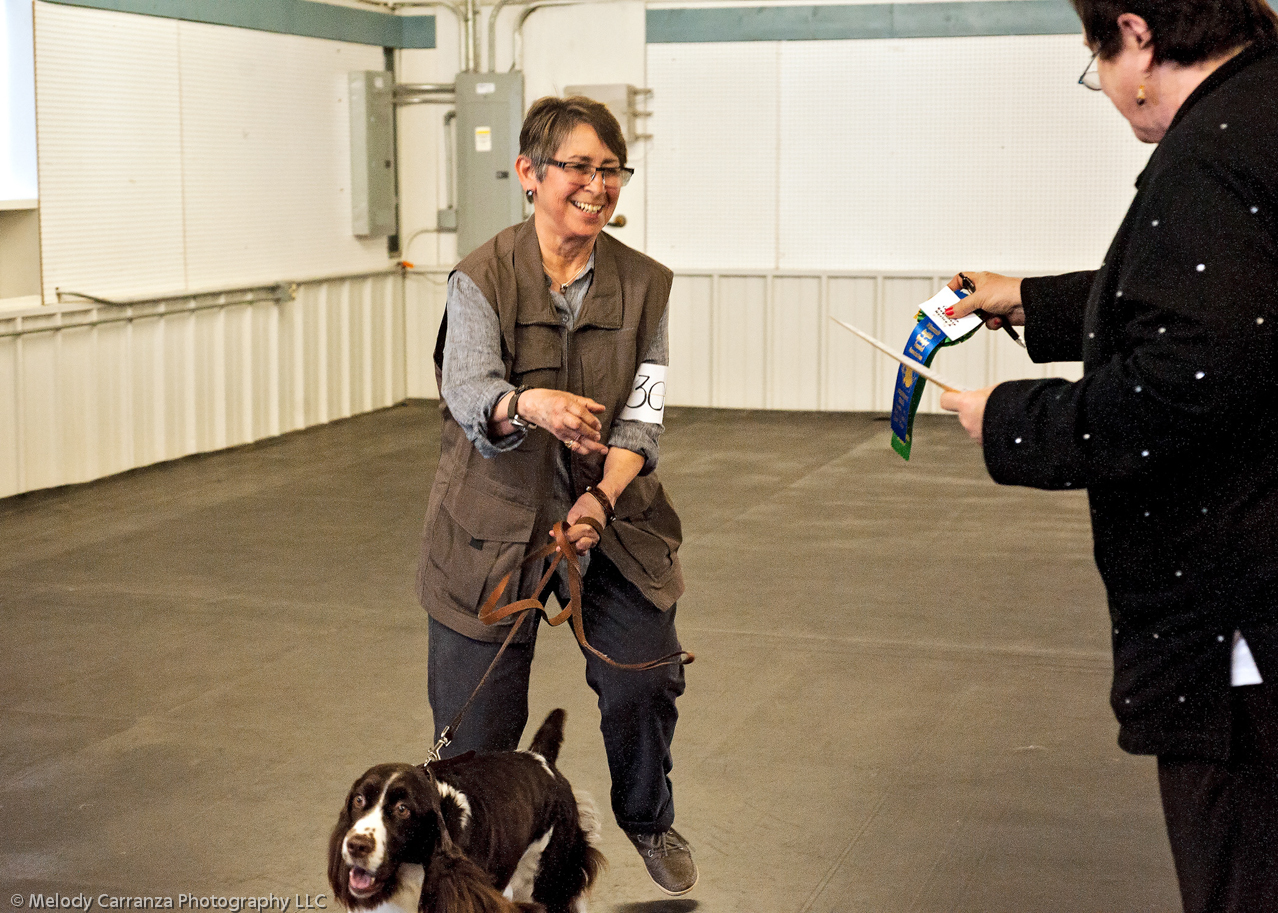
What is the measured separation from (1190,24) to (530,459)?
1434 millimetres

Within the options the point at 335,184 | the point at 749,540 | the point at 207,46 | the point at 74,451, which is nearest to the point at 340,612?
the point at 749,540

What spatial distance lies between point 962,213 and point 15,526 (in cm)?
695

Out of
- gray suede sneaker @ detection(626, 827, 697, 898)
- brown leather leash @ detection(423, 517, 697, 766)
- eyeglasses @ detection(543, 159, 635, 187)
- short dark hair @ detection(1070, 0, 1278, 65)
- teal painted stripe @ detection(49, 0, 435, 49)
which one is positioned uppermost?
teal painted stripe @ detection(49, 0, 435, 49)

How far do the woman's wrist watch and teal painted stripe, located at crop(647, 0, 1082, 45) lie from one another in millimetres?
8726

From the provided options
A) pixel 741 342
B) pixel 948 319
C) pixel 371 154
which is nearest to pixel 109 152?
pixel 371 154

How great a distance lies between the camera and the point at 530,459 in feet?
8.72

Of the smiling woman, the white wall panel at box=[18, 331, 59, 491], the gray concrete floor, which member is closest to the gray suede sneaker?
the gray concrete floor

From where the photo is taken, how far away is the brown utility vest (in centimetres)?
263

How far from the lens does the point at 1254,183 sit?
150cm

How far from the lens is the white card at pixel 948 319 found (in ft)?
7.20

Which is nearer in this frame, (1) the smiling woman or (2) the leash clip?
(2) the leash clip

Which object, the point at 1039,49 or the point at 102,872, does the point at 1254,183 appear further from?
the point at 1039,49

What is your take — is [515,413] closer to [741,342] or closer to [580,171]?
[580,171]

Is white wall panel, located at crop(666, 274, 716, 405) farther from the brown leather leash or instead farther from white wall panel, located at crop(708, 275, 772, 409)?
the brown leather leash
